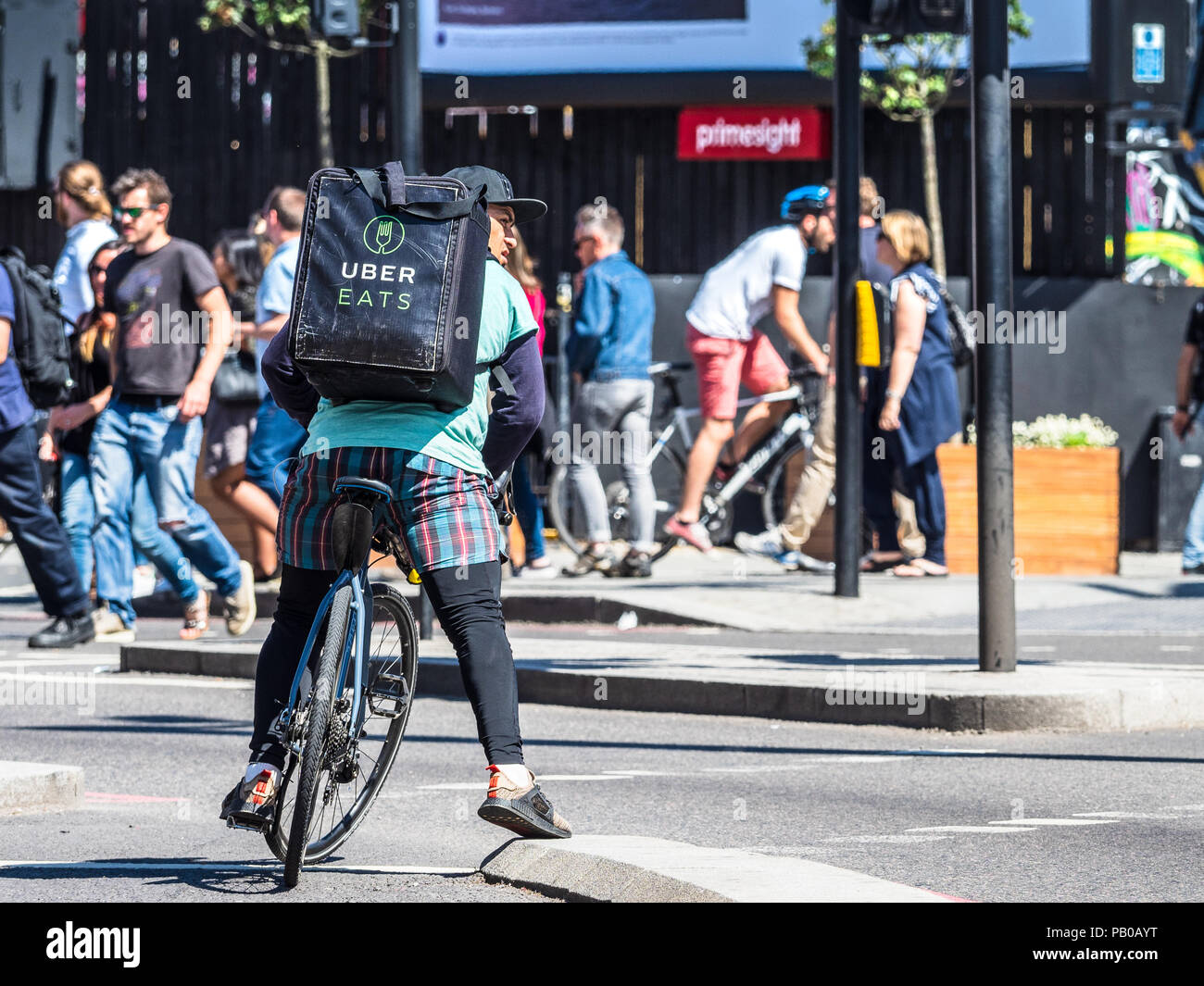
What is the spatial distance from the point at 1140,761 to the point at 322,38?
5.25 m

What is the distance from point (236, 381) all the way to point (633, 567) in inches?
100

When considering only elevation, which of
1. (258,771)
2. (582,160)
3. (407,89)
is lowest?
(258,771)

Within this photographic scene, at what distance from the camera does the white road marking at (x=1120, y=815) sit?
5961 mm

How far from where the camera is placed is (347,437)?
16.5 feet

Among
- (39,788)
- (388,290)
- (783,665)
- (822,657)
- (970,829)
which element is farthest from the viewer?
(822,657)

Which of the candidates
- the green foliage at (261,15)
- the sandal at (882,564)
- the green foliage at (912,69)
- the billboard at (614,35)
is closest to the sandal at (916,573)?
the sandal at (882,564)

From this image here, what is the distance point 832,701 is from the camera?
7969 millimetres

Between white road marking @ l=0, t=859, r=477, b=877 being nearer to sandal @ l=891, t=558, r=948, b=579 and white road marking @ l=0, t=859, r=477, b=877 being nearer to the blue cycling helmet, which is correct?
sandal @ l=891, t=558, r=948, b=579

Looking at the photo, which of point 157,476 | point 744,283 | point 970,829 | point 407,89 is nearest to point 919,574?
point 744,283

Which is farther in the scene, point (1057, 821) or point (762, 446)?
point (762, 446)

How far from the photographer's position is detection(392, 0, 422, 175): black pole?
30.2ft

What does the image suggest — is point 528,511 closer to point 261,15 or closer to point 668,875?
point 261,15

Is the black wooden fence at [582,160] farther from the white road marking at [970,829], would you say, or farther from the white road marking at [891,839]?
the white road marking at [891,839]

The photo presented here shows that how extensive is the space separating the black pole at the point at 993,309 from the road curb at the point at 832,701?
541 mm
